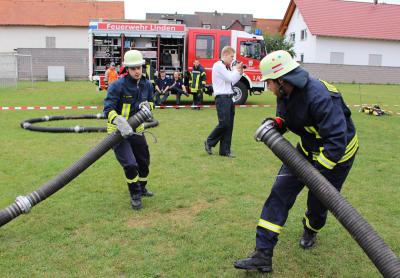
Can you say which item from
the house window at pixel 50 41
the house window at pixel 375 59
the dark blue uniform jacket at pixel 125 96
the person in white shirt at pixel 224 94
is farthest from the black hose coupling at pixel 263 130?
the house window at pixel 50 41

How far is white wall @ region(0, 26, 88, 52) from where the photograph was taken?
1604 inches

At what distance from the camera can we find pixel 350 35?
3891 cm

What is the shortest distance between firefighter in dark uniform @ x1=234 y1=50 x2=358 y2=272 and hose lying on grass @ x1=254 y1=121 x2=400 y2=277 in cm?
16

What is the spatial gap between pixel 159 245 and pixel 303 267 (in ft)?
4.64

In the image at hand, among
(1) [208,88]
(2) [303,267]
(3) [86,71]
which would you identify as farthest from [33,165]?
(3) [86,71]

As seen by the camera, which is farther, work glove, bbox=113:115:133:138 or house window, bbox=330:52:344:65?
house window, bbox=330:52:344:65

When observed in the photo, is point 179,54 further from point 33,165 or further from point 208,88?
point 33,165

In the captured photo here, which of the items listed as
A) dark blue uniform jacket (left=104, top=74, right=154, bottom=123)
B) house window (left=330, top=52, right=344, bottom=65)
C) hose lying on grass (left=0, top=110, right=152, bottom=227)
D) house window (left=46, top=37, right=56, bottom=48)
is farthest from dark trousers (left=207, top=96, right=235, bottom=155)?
house window (left=46, top=37, right=56, bottom=48)

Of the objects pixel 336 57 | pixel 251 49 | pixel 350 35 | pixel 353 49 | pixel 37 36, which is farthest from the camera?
pixel 37 36

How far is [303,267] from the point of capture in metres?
3.90

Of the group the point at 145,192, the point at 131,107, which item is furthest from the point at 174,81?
the point at 131,107

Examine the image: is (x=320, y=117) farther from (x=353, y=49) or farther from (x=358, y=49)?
(x=358, y=49)

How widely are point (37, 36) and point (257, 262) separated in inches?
1672

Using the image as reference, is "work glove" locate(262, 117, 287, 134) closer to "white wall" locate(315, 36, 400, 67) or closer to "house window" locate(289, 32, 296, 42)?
"white wall" locate(315, 36, 400, 67)
